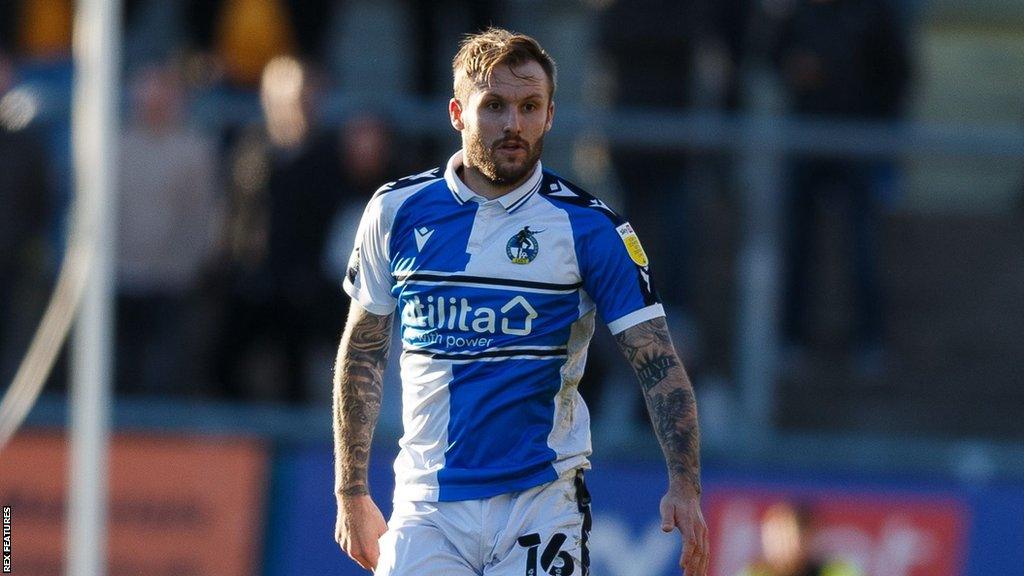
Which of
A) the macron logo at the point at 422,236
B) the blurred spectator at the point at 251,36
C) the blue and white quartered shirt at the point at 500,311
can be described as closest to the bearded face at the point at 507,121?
the blue and white quartered shirt at the point at 500,311

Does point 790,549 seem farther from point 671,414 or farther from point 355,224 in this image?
point 671,414

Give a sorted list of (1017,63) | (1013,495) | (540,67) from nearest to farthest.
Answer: (540,67) < (1013,495) < (1017,63)

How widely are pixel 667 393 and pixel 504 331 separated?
52 centimetres

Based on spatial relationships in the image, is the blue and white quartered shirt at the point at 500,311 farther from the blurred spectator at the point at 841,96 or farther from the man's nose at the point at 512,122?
the blurred spectator at the point at 841,96

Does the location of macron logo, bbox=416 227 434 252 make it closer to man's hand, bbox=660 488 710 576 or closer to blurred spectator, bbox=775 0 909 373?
man's hand, bbox=660 488 710 576

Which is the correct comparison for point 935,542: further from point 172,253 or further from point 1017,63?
point 172,253

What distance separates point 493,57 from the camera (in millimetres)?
5391

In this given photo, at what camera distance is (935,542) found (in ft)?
32.6

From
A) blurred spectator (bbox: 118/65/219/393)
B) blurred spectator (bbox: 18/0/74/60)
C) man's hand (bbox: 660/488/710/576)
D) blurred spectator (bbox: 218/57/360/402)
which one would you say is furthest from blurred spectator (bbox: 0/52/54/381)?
man's hand (bbox: 660/488/710/576)

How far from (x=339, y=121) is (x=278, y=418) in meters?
1.70

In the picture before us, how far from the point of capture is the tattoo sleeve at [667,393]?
5.32 meters

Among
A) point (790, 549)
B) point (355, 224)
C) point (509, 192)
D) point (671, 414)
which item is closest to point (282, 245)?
point (355, 224)

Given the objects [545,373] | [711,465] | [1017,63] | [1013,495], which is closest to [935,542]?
[1013,495]

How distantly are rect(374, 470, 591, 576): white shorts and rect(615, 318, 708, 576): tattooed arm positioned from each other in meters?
0.36
